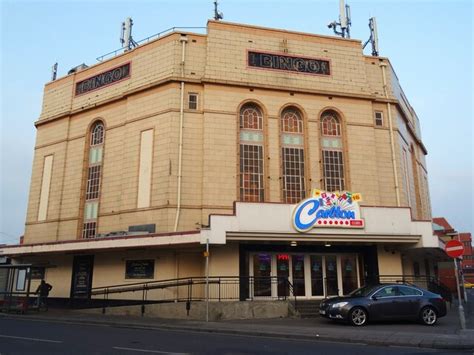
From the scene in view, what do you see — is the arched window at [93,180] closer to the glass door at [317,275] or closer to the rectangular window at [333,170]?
the glass door at [317,275]

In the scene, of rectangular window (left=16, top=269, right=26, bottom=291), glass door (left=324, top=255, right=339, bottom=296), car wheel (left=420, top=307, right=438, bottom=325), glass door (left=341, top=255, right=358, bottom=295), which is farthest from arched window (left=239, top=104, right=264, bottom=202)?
rectangular window (left=16, top=269, right=26, bottom=291)

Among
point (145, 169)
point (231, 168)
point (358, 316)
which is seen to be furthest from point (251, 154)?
point (358, 316)

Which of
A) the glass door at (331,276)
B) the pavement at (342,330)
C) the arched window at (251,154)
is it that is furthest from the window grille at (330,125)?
the pavement at (342,330)

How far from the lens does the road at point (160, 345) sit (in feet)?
29.7

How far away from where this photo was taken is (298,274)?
66.7 ft

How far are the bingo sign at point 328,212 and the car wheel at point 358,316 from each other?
4.95 m

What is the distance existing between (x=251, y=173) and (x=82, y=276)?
11118mm

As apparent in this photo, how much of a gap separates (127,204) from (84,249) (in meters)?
3.34

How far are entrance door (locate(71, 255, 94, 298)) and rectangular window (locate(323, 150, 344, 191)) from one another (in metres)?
14.1

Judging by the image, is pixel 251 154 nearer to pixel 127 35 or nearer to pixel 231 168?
pixel 231 168

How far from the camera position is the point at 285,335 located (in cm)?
1204

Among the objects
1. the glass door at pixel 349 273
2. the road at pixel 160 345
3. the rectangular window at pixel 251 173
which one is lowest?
the road at pixel 160 345

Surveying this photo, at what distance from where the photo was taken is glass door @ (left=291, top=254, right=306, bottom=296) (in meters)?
20.2

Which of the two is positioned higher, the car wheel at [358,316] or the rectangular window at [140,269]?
the rectangular window at [140,269]
